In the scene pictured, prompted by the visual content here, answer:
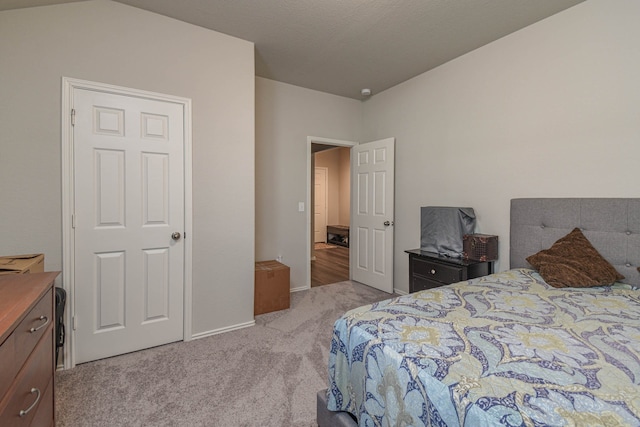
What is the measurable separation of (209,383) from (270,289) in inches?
49.8

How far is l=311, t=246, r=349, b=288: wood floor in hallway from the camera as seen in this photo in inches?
177

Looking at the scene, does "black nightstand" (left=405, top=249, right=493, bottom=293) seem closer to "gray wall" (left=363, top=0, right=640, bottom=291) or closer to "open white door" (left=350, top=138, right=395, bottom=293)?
"gray wall" (left=363, top=0, right=640, bottom=291)

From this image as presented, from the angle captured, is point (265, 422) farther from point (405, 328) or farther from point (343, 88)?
point (343, 88)

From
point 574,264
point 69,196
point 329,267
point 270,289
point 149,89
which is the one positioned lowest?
point 329,267

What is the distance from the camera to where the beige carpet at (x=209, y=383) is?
1663 mm

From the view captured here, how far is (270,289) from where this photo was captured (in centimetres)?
316

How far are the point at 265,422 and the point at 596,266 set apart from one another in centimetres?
227

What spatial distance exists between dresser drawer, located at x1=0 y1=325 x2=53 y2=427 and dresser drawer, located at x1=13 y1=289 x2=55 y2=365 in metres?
0.04

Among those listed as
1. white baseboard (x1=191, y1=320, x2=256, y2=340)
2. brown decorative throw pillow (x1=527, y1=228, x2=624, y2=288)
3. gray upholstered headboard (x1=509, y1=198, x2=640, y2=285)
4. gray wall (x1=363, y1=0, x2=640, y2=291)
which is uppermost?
gray wall (x1=363, y1=0, x2=640, y2=291)

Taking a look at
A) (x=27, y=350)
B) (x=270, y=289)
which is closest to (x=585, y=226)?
(x=270, y=289)

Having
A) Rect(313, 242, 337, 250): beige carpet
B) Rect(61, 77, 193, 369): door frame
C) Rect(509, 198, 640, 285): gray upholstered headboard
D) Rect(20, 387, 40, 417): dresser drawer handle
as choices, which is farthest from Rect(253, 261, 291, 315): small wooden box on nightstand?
Rect(313, 242, 337, 250): beige carpet

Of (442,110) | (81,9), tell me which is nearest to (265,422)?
(81,9)

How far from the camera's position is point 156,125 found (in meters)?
2.37

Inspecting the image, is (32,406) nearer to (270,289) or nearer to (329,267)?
(270,289)
